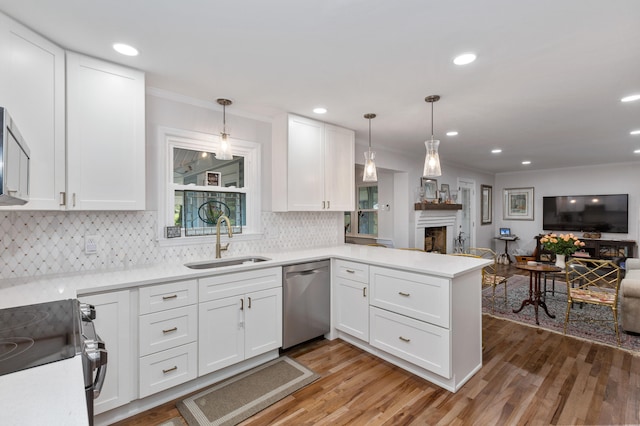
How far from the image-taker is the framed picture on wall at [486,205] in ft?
25.4

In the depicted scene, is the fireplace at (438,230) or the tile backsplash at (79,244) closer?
the tile backsplash at (79,244)

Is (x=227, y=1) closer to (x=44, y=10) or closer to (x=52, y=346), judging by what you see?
(x=44, y=10)

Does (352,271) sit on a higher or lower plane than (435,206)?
lower

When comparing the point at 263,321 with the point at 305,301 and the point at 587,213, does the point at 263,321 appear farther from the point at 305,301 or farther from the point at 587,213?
the point at 587,213

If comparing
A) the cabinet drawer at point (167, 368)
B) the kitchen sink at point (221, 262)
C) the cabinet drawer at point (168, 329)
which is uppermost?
the kitchen sink at point (221, 262)

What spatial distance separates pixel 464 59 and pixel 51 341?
268 cm

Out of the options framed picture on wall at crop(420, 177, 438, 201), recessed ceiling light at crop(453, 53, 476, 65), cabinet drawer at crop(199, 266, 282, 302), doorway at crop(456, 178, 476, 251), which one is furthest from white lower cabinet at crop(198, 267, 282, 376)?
doorway at crop(456, 178, 476, 251)

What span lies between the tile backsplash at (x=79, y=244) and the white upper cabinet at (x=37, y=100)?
36cm

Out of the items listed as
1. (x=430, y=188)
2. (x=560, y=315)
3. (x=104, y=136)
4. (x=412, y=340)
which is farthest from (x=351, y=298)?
(x=430, y=188)

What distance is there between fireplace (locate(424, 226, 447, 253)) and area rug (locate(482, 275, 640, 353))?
56.0 inches

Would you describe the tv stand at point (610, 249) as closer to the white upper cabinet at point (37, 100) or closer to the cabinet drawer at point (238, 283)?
the cabinet drawer at point (238, 283)

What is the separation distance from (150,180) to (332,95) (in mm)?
1784

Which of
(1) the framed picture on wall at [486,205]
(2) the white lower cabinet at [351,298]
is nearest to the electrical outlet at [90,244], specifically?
(2) the white lower cabinet at [351,298]

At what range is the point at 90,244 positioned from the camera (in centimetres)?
231
